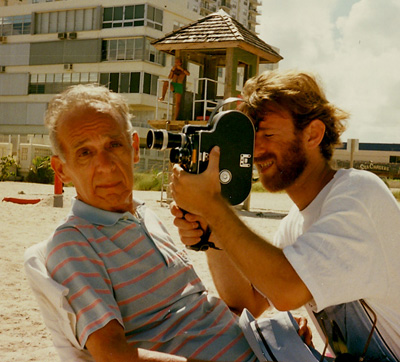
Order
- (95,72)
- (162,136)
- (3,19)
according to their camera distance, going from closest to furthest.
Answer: (162,136), (95,72), (3,19)

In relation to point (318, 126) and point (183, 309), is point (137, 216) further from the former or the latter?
point (318, 126)

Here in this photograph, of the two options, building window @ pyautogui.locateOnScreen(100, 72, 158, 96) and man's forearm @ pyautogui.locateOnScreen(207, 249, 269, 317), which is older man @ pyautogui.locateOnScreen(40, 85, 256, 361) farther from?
building window @ pyautogui.locateOnScreen(100, 72, 158, 96)

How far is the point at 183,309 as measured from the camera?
2.19 m

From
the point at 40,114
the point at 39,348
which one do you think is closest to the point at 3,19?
the point at 40,114

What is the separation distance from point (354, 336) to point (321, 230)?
17.8 inches

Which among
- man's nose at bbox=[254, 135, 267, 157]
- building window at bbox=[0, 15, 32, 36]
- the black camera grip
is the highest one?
building window at bbox=[0, 15, 32, 36]

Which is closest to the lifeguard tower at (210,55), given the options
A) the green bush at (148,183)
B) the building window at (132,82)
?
the green bush at (148,183)

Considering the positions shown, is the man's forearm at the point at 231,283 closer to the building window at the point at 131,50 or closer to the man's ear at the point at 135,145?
the man's ear at the point at 135,145

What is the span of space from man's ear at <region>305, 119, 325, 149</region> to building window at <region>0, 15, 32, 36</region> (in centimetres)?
4349

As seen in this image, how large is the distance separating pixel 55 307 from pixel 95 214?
0.42 m

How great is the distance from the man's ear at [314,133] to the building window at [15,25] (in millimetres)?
43494

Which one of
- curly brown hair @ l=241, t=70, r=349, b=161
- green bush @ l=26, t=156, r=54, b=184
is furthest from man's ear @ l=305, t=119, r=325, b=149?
green bush @ l=26, t=156, r=54, b=184

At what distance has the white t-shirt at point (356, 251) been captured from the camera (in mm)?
1833

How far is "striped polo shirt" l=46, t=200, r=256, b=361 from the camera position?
193 cm
